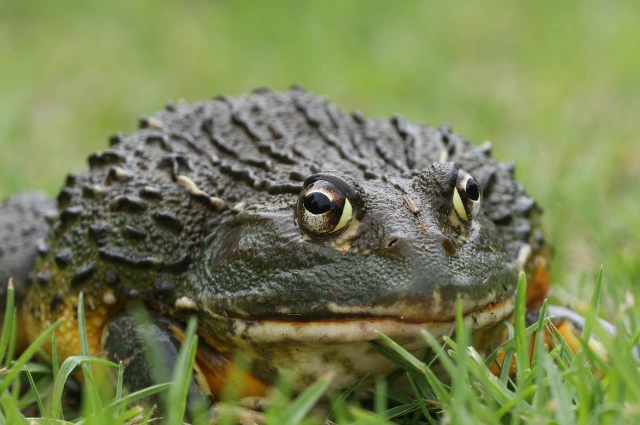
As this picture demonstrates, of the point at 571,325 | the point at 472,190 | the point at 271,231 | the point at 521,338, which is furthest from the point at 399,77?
the point at 521,338

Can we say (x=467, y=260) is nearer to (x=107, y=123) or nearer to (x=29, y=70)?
(x=107, y=123)

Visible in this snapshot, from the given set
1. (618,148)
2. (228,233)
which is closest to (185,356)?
(228,233)

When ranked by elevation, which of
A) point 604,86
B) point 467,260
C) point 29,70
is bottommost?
point 467,260

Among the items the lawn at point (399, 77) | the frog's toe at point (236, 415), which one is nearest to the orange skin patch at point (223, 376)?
the frog's toe at point (236, 415)

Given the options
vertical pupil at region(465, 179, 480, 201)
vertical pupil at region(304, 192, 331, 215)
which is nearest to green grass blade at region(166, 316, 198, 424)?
vertical pupil at region(304, 192, 331, 215)

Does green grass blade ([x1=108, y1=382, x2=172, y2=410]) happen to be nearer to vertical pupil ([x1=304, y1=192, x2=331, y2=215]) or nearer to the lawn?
vertical pupil ([x1=304, y1=192, x2=331, y2=215])

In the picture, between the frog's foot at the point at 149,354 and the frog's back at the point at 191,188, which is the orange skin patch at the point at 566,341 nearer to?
the frog's back at the point at 191,188
